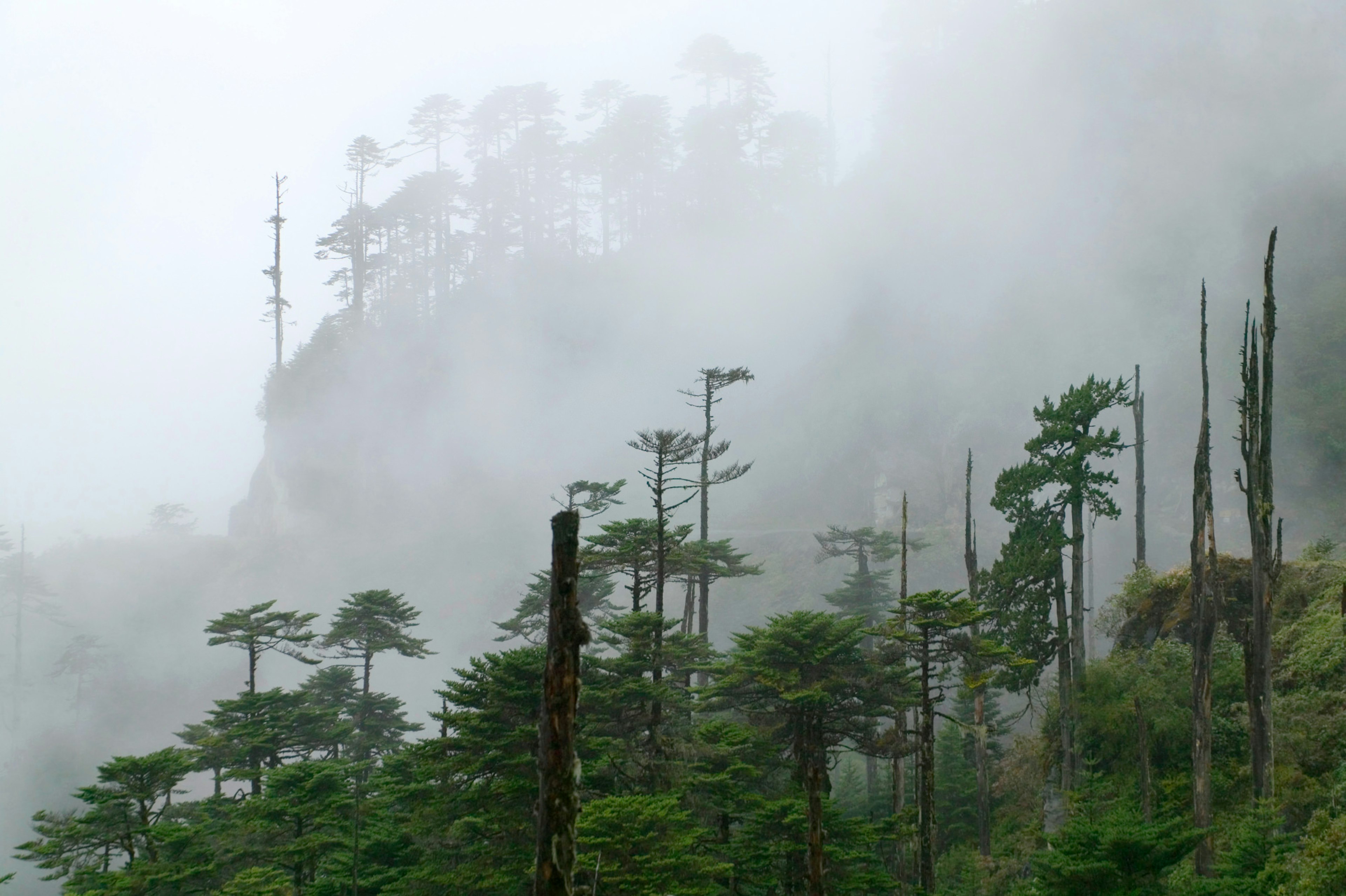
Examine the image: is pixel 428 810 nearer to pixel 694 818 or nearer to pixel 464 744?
pixel 464 744

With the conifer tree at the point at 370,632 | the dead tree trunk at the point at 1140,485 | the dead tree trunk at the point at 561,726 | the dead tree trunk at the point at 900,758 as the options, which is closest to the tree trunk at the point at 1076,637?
the dead tree trunk at the point at 900,758

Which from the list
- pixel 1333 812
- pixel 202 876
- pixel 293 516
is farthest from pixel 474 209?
pixel 1333 812

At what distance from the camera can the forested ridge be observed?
61.5 ft

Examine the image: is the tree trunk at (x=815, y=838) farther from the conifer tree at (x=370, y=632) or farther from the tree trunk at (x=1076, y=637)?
the conifer tree at (x=370, y=632)

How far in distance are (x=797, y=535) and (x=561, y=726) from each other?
55.2 m

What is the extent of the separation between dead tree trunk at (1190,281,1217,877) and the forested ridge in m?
0.12

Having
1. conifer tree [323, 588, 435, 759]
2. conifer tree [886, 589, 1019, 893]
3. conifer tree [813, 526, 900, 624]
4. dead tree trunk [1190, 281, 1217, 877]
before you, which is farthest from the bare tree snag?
dead tree trunk [1190, 281, 1217, 877]

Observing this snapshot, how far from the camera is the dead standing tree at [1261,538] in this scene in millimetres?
18078

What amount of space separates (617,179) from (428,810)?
9041cm

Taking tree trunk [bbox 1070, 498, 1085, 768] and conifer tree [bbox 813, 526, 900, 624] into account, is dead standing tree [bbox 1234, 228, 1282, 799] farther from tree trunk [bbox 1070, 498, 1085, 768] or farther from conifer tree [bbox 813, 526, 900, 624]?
conifer tree [bbox 813, 526, 900, 624]

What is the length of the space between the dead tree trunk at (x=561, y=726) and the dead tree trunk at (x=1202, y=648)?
56.9 ft

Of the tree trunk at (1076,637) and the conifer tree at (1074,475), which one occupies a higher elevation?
the conifer tree at (1074,475)

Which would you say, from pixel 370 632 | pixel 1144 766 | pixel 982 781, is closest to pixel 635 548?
pixel 982 781

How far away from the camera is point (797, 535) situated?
6253 cm
